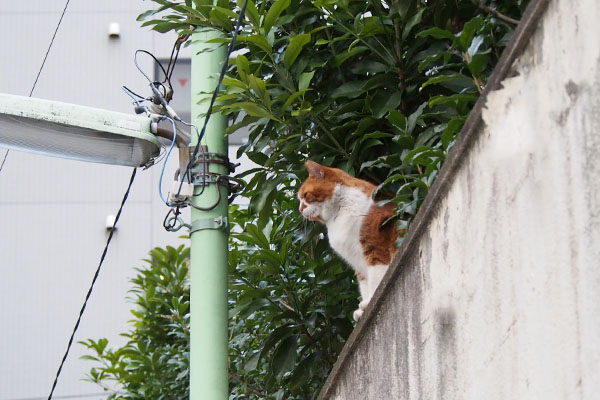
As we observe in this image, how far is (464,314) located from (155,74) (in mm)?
8889

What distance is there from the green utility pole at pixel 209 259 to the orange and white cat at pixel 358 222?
20.5 inches

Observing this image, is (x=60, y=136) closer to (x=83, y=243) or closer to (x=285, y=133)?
(x=285, y=133)

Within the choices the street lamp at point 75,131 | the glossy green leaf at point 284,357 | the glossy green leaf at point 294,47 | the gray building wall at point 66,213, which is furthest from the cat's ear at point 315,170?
the gray building wall at point 66,213

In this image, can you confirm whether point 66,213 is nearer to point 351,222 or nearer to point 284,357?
point 284,357

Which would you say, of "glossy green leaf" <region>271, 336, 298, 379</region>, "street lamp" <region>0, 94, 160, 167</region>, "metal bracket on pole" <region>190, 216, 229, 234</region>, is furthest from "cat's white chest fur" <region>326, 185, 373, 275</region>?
"street lamp" <region>0, 94, 160, 167</region>

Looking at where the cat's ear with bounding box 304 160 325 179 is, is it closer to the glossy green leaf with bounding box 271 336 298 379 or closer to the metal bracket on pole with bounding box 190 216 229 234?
the metal bracket on pole with bounding box 190 216 229 234

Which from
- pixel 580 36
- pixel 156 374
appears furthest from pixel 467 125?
pixel 156 374

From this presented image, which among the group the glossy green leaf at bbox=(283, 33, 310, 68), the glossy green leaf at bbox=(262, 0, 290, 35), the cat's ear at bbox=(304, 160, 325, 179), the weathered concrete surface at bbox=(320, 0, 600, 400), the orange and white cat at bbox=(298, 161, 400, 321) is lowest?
the weathered concrete surface at bbox=(320, 0, 600, 400)

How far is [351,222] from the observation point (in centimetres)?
423

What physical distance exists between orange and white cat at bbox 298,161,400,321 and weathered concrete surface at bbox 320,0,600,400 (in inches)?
41.6

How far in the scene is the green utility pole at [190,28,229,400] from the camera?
4.25 meters

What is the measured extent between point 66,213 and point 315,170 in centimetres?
736

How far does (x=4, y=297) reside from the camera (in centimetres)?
1070

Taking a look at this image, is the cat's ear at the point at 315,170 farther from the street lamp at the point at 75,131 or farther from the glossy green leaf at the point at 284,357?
the glossy green leaf at the point at 284,357
